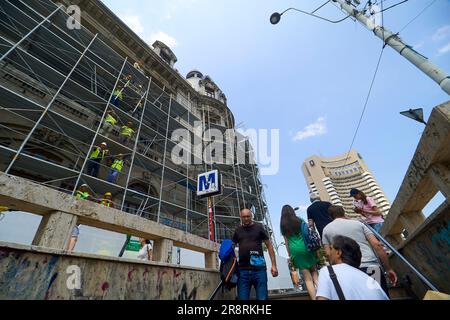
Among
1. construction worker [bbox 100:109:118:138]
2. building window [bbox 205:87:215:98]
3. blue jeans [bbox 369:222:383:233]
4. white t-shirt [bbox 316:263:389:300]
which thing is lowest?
white t-shirt [bbox 316:263:389:300]

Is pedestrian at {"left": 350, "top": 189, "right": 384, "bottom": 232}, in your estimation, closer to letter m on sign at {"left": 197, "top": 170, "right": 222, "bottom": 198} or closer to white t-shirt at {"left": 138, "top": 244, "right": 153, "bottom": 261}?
letter m on sign at {"left": 197, "top": 170, "right": 222, "bottom": 198}

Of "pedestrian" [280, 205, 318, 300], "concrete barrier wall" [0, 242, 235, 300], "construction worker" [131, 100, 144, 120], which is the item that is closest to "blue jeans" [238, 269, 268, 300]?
Answer: "pedestrian" [280, 205, 318, 300]

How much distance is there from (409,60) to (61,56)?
13255mm

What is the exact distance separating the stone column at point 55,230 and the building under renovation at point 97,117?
370cm

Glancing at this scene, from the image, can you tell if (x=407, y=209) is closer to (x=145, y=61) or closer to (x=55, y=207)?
(x=55, y=207)

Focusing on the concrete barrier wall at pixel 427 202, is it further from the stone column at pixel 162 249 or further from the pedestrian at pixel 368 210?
the stone column at pixel 162 249

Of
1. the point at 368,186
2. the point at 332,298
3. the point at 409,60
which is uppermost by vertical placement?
the point at 368,186

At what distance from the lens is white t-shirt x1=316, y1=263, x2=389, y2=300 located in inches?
51.6

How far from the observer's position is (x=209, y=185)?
6.91m

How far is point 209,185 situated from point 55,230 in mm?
4647

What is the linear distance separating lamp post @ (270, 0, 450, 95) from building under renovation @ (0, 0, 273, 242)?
29.1 ft

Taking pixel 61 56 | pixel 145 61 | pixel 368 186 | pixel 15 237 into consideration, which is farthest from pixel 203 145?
pixel 368 186

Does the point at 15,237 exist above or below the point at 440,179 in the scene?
above

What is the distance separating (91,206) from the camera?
303cm
